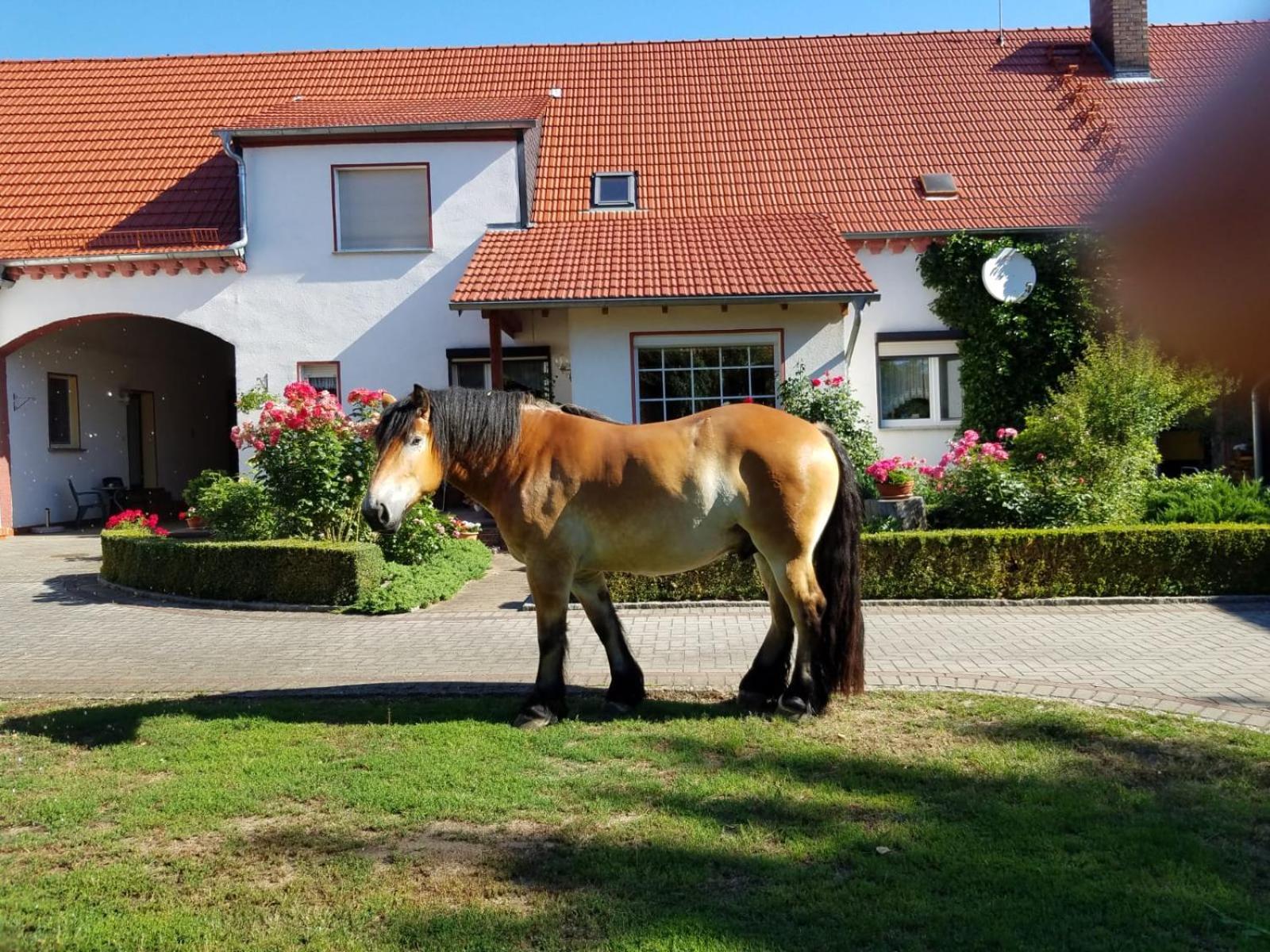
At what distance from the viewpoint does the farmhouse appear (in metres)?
15.4

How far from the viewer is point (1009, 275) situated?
615 inches

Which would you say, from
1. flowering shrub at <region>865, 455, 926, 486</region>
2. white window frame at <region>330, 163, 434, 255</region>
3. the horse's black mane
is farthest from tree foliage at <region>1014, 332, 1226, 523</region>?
white window frame at <region>330, 163, 434, 255</region>

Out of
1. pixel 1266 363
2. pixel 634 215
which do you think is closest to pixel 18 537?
pixel 634 215

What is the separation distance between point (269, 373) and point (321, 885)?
14.5 meters

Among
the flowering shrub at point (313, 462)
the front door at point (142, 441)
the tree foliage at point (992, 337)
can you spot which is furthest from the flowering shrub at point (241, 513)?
the tree foliage at point (992, 337)

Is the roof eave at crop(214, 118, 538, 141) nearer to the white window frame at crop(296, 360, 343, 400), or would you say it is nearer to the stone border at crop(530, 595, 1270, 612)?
the white window frame at crop(296, 360, 343, 400)

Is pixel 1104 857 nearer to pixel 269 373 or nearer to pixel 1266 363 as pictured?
pixel 1266 363

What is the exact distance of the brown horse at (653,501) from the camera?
5703mm

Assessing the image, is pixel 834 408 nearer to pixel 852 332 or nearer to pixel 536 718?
pixel 852 332

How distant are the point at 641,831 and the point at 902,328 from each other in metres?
13.9

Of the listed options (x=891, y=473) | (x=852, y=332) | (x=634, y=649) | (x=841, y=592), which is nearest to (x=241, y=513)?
(x=634, y=649)

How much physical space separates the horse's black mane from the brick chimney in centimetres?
1751

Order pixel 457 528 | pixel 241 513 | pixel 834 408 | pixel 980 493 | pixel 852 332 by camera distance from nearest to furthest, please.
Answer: pixel 980 493 < pixel 241 513 < pixel 457 528 < pixel 834 408 < pixel 852 332

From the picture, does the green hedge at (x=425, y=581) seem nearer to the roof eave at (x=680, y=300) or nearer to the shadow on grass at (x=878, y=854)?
the roof eave at (x=680, y=300)
